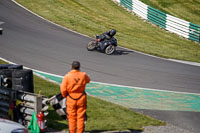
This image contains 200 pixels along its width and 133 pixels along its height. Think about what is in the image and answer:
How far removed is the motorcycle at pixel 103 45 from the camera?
762 inches

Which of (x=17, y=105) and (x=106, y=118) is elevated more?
(x=17, y=105)

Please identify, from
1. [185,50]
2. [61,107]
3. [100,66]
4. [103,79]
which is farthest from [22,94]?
[185,50]

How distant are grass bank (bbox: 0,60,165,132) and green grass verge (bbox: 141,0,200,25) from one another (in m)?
20.8

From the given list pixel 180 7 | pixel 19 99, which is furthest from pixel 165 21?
pixel 19 99

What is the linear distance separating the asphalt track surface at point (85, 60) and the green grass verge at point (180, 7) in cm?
1168

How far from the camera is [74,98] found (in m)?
7.61

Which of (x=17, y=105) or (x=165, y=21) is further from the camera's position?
(x=165, y=21)

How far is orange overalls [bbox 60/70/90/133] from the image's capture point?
7.59 m

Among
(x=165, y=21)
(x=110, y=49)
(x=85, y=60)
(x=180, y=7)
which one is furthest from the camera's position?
(x=180, y=7)

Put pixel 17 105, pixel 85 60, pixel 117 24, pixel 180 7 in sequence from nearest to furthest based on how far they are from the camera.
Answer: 1. pixel 17 105
2. pixel 85 60
3. pixel 117 24
4. pixel 180 7

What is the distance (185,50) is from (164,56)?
353 cm

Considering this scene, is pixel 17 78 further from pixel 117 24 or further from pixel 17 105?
pixel 117 24

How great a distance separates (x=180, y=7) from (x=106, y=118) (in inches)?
962

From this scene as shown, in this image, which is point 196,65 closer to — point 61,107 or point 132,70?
point 132,70
